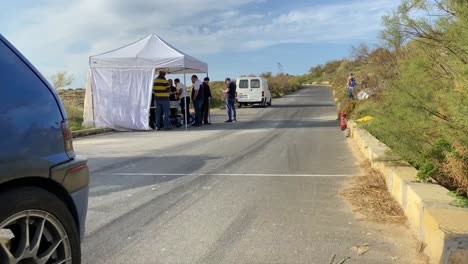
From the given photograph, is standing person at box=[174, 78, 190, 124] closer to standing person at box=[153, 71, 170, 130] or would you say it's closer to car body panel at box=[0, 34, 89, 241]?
standing person at box=[153, 71, 170, 130]

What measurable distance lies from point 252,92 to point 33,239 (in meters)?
27.9

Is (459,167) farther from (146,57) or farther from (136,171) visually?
(146,57)

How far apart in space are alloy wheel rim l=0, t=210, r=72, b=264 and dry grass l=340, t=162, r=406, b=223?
11.4 ft

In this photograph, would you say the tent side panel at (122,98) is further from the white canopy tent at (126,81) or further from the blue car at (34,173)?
the blue car at (34,173)

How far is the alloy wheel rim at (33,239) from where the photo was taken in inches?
103

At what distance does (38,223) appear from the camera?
9.07ft

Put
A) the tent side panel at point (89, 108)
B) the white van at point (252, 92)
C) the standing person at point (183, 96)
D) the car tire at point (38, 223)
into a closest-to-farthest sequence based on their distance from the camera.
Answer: the car tire at point (38, 223), the tent side panel at point (89, 108), the standing person at point (183, 96), the white van at point (252, 92)

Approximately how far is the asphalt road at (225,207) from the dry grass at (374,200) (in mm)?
216

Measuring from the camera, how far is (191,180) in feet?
24.3

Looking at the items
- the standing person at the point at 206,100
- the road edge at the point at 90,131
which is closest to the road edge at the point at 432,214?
the road edge at the point at 90,131

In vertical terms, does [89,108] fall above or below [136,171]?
above

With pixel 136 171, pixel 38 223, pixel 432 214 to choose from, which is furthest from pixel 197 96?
pixel 38 223

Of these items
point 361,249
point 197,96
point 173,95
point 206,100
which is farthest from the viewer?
point 173,95

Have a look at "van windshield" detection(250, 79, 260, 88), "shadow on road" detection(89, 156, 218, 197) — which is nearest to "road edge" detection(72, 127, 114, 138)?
"shadow on road" detection(89, 156, 218, 197)
